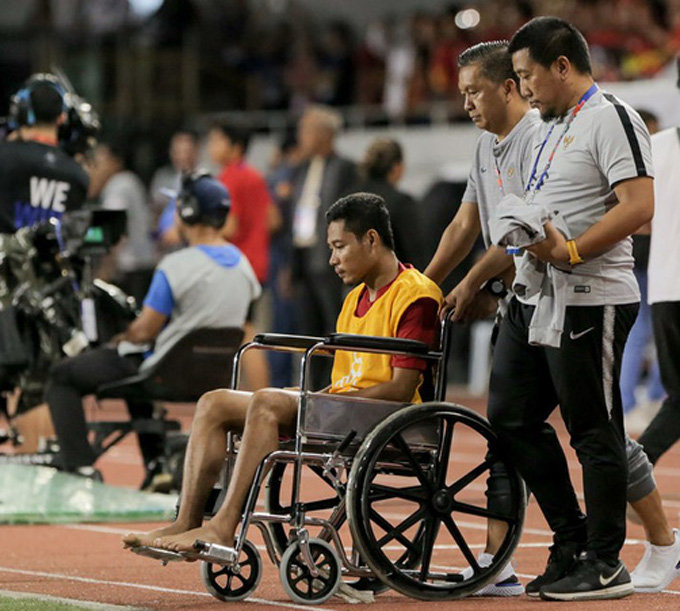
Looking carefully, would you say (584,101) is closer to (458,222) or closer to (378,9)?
(458,222)

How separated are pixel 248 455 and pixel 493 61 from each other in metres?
1.71

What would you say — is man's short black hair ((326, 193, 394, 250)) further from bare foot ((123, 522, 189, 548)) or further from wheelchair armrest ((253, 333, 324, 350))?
bare foot ((123, 522, 189, 548))


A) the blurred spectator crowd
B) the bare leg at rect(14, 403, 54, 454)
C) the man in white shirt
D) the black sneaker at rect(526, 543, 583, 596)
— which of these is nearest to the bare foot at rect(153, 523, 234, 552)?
the black sneaker at rect(526, 543, 583, 596)

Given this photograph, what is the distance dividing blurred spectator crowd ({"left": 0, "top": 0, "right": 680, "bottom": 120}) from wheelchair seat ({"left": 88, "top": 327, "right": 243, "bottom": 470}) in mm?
9448

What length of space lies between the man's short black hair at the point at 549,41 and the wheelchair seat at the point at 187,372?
3819 millimetres

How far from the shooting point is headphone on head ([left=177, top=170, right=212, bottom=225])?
32.0ft

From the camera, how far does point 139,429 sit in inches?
391

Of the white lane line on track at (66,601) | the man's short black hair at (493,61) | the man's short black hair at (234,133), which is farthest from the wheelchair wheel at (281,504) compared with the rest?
the man's short black hair at (234,133)

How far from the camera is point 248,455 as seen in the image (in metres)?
6.11

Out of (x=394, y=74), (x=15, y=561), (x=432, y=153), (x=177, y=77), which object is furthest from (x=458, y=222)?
(x=177, y=77)

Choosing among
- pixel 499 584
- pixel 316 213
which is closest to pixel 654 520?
pixel 499 584

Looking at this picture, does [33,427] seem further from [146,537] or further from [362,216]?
[146,537]

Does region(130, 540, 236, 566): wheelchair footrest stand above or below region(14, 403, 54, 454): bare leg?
above

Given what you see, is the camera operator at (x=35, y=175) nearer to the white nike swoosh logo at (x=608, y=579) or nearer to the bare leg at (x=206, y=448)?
the bare leg at (x=206, y=448)
